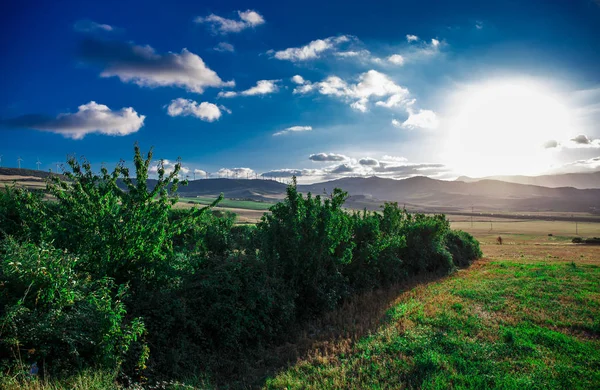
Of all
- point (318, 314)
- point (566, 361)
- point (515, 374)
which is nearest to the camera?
point (515, 374)

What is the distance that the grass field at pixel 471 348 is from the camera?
7.73m

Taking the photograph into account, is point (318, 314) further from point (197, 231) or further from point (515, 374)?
point (515, 374)

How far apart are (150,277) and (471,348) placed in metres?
10.1

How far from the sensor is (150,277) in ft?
33.2

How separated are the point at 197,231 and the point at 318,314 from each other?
6.32 meters

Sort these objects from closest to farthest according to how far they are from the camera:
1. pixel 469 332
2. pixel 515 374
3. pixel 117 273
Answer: pixel 515 374
pixel 117 273
pixel 469 332

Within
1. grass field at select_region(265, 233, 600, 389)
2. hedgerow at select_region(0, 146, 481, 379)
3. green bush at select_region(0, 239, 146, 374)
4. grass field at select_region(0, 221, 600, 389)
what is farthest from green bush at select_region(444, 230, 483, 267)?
green bush at select_region(0, 239, 146, 374)

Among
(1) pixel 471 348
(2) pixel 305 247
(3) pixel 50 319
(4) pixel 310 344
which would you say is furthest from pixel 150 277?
(1) pixel 471 348

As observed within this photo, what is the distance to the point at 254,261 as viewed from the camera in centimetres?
1212

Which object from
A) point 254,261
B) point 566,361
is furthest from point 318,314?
point 566,361

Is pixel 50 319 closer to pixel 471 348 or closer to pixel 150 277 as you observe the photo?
pixel 150 277

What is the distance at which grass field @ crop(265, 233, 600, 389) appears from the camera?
25.4 ft

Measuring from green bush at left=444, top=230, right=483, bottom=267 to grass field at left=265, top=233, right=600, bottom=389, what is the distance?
1427 cm

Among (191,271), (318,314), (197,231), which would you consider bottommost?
(318,314)
